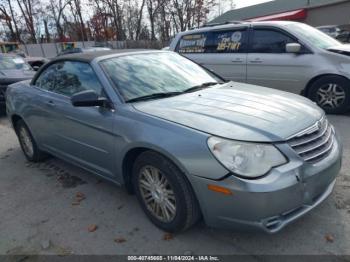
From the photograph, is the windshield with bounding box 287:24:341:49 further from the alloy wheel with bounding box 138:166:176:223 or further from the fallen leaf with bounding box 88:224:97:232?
the fallen leaf with bounding box 88:224:97:232

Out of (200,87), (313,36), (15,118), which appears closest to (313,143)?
(200,87)

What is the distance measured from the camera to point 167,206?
2711 millimetres

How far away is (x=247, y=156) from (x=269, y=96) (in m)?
1.11

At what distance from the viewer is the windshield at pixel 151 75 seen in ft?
10.5

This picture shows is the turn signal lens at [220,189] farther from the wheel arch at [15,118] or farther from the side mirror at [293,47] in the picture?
the side mirror at [293,47]

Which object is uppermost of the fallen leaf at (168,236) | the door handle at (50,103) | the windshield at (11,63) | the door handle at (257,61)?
the door handle at (50,103)

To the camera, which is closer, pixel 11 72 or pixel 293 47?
pixel 293 47

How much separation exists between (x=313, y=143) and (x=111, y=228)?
6.30ft

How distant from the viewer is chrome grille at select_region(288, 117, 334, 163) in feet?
7.81

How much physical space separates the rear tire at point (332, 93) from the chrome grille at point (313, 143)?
3.42 m

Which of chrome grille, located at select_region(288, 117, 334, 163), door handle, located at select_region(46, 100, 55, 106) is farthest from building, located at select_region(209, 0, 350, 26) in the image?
chrome grille, located at select_region(288, 117, 334, 163)

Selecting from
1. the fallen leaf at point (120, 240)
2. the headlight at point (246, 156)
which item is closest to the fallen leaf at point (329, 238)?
the headlight at point (246, 156)

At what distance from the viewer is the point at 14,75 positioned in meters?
8.99

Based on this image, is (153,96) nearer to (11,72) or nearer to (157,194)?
(157,194)
